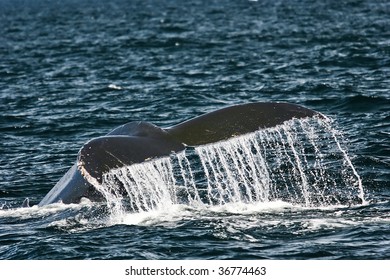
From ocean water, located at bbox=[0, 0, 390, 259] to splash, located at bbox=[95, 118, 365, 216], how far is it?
4 centimetres

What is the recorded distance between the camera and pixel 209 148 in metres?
9.34

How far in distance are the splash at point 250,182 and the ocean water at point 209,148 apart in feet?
0.12

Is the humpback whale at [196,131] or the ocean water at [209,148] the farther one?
the ocean water at [209,148]

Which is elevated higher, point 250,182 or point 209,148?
point 209,148

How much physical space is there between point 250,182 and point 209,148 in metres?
4.17

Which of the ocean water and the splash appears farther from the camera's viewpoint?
the splash

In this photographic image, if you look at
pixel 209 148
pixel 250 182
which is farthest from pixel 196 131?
pixel 250 182

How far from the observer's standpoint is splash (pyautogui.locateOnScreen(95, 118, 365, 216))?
10367 mm

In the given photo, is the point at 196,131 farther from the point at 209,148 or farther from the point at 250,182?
the point at 250,182

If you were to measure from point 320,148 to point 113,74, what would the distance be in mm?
12441

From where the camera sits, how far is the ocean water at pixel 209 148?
10.2 m

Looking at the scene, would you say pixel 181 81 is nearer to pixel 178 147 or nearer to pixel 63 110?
pixel 63 110
